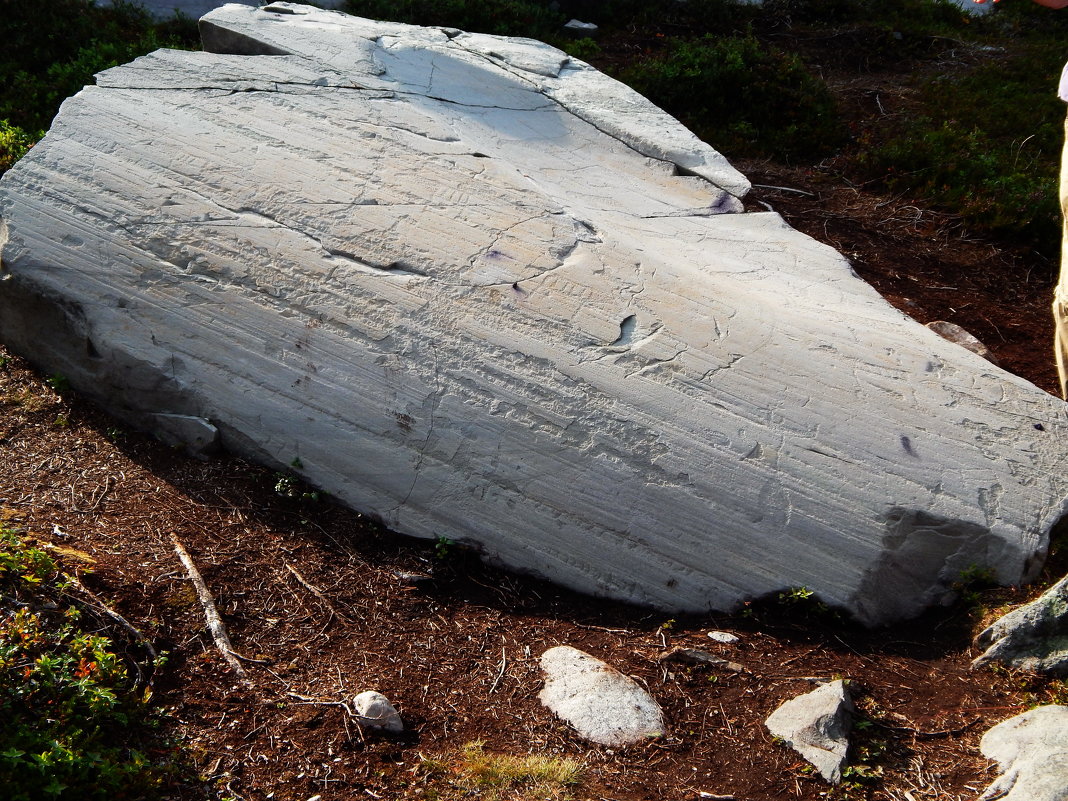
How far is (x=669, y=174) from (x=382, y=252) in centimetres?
219

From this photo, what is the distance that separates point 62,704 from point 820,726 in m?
2.44

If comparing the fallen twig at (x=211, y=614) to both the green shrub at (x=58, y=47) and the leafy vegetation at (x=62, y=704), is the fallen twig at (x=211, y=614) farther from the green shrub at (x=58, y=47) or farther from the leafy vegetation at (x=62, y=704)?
the green shrub at (x=58, y=47)

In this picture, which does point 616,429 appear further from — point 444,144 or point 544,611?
point 444,144

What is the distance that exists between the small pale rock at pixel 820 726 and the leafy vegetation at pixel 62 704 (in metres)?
2.03

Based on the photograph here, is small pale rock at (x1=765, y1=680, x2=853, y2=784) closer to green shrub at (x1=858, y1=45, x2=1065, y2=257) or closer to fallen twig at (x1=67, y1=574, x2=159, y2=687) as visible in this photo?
fallen twig at (x1=67, y1=574, x2=159, y2=687)

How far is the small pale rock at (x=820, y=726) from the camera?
113 inches

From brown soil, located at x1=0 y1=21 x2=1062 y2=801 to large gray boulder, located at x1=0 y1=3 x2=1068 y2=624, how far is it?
0.57ft

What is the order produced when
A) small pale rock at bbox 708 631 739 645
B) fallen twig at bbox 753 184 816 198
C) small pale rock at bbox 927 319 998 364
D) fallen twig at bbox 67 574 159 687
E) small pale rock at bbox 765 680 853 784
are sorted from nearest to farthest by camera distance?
1. small pale rock at bbox 765 680 853 784
2. fallen twig at bbox 67 574 159 687
3. small pale rock at bbox 708 631 739 645
4. small pale rock at bbox 927 319 998 364
5. fallen twig at bbox 753 184 816 198

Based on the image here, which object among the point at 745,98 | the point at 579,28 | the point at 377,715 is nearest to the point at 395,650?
the point at 377,715

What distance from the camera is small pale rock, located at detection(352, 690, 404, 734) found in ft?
9.79

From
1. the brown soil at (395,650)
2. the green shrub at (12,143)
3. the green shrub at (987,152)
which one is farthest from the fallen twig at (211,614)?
the green shrub at (987,152)

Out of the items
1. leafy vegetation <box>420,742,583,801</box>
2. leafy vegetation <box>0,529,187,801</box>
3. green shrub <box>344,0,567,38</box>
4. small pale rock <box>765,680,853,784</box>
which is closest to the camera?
leafy vegetation <box>0,529,187,801</box>

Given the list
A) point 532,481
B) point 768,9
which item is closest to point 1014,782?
point 532,481

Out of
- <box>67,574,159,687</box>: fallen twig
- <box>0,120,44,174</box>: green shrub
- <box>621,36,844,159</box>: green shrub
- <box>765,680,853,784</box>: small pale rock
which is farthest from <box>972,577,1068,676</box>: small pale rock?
<box>0,120,44,174</box>: green shrub
